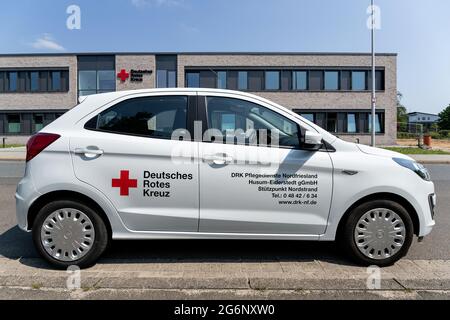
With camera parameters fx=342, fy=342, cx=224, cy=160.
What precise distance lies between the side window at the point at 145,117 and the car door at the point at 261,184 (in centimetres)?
34

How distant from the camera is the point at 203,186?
3514mm

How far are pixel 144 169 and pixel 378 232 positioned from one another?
2545 millimetres

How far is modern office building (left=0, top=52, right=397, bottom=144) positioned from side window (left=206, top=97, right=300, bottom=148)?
2422cm

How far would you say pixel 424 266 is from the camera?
373 centimetres

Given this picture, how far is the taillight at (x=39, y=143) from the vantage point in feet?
11.6

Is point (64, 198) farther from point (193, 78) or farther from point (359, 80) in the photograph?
point (359, 80)

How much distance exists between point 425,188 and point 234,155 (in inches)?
82.3

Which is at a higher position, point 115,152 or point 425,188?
point 115,152

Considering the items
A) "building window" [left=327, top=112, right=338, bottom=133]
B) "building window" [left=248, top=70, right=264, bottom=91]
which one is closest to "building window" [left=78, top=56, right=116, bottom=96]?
"building window" [left=248, top=70, right=264, bottom=91]

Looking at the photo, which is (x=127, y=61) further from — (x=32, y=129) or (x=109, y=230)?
(x=109, y=230)

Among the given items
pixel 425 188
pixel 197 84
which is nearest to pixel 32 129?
pixel 197 84

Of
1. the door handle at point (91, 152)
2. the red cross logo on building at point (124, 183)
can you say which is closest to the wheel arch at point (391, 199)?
the red cross logo on building at point (124, 183)

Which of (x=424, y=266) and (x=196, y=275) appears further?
(x=424, y=266)

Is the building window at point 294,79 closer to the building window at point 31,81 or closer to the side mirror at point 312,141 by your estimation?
the building window at point 31,81
